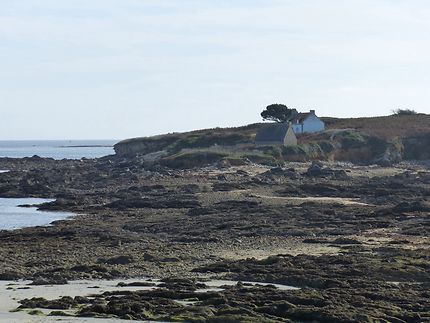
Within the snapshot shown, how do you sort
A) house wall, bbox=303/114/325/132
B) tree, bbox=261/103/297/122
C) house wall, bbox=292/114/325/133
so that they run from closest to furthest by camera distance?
house wall, bbox=292/114/325/133
house wall, bbox=303/114/325/132
tree, bbox=261/103/297/122

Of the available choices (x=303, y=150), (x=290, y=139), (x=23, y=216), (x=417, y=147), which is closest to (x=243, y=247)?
(x=23, y=216)

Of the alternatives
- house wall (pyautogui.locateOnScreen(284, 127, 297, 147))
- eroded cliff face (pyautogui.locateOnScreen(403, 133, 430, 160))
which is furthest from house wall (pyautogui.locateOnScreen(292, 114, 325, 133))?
eroded cliff face (pyautogui.locateOnScreen(403, 133, 430, 160))

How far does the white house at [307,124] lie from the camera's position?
91.2 m

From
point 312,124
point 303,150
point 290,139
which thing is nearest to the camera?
point 303,150

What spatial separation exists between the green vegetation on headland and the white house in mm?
1155

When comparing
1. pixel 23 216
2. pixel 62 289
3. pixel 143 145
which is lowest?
pixel 23 216

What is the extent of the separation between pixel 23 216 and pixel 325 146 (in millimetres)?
41289

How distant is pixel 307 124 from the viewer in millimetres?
91625

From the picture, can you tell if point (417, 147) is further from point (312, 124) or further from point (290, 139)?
point (312, 124)

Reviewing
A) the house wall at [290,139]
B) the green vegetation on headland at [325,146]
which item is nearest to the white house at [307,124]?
the green vegetation on headland at [325,146]

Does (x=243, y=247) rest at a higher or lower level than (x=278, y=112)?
lower

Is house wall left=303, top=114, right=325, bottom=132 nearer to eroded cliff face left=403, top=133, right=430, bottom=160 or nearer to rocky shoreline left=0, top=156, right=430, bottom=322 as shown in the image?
eroded cliff face left=403, top=133, right=430, bottom=160

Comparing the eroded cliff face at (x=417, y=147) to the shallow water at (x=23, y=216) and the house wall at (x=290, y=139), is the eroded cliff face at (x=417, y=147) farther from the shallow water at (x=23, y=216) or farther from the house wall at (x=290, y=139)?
the shallow water at (x=23, y=216)

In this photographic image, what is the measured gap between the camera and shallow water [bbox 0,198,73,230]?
38.2 metres
